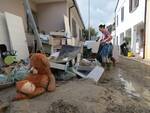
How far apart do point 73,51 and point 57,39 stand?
380 centimetres

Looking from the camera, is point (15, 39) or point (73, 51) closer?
point (73, 51)

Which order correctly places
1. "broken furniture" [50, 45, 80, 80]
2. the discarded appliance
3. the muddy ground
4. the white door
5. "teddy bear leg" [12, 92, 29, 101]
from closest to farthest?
the muddy ground
"teddy bear leg" [12, 92, 29, 101]
"broken furniture" [50, 45, 80, 80]
the discarded appliance
the white door

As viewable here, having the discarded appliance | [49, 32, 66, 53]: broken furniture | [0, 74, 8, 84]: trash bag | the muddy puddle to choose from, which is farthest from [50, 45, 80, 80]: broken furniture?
[49, 32, 66, 53]: broken furniture

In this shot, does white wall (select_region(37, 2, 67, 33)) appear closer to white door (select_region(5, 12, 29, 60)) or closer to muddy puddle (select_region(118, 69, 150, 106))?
white door (select_region(5, 12, 29, 60))

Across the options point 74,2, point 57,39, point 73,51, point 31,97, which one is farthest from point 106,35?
point 31,97

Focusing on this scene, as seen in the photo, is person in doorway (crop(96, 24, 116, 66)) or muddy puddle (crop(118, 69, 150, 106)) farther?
person in doorway (crop(96, 24, 116, 66))

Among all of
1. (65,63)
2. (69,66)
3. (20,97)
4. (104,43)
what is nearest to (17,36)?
(69,66)

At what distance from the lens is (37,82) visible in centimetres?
558

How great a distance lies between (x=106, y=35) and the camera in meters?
11.6

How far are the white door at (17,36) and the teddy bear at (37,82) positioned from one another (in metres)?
3.69

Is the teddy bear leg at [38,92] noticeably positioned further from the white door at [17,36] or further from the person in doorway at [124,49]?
the person in doorway at [124,49]

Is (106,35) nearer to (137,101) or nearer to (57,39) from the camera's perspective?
(57,39)

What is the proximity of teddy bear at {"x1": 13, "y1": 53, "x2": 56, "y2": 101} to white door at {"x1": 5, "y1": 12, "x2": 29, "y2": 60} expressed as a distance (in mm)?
3695

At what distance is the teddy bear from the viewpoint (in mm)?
5203
